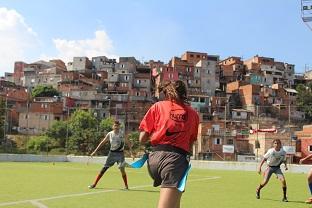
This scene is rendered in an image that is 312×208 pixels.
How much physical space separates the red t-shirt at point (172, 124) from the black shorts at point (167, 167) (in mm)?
136

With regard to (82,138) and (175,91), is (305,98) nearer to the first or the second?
(82,138)

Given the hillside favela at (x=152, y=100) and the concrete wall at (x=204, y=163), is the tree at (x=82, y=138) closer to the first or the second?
the hillside favela at (x=152, y=100)

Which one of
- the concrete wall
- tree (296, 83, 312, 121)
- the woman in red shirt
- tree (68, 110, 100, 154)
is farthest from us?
tree (296, 83, 312, 121)

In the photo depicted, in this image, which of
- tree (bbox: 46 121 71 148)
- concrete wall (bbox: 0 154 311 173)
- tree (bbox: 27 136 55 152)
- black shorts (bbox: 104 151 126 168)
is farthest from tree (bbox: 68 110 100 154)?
black shorts (bbox: 104 151 126 168)

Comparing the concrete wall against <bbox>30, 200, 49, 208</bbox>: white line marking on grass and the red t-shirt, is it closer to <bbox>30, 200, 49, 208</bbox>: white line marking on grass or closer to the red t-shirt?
<bbox>30, 200, 49, 208</bbox>: white line marking on grass

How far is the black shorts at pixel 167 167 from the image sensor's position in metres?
5.56

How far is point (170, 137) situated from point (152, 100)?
10705cm

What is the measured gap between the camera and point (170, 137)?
577cm

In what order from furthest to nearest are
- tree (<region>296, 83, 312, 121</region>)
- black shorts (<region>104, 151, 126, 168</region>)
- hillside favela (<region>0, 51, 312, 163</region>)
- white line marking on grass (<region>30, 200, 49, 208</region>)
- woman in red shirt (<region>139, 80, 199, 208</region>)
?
tree (<region>296, 83, 312, 121</region>), hillside favela (<region>0, 51, 312, 163</region>), black shorts (<region>104, 151, 126, 168</region>), white line marking on grass (<region>30, 200, 49, 208</region>), woman in red shirt (<region>139, 80, 199, 208</region>)

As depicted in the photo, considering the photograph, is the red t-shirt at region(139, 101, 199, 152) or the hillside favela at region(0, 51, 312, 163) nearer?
the red t-shirt at region(139, 101, 199, 152)

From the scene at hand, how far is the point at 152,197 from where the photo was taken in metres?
11.9

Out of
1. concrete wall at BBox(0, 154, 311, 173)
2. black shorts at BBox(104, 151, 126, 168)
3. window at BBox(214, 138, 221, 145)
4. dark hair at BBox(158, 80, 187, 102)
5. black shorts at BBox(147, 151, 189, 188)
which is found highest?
dark hair at BBox(158, 80, 187, 102)

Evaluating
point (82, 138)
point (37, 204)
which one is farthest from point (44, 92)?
point (37, 204)

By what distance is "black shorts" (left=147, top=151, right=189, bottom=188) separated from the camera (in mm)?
5562
